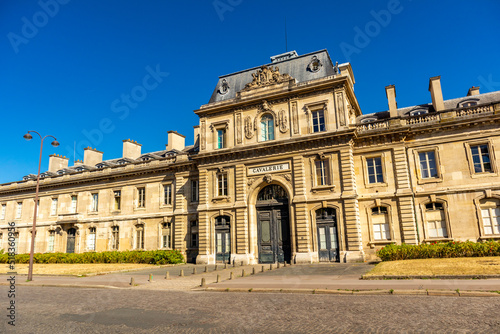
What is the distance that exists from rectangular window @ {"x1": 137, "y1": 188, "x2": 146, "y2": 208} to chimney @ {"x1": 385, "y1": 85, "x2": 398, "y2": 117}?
23.2m

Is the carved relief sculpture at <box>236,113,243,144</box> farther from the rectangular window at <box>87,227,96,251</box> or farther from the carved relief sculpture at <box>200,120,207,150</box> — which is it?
the rectangular window at <box>87,227,96,251</box>

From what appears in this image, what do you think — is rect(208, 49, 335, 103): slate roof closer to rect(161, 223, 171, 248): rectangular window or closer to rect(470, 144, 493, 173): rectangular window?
rect(470, 144, 493, 173): rectangular window

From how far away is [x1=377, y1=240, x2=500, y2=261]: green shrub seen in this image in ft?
61.3

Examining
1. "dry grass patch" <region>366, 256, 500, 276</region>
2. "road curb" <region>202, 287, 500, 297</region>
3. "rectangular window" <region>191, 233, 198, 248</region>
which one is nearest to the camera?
"road curb" <region>202, 287, 500, 297</region>

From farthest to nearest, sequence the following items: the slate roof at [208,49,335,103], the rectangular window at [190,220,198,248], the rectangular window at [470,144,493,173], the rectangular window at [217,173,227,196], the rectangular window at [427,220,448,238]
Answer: the rectangular window at [190,220,198,248], the rectangular window at [217,173,227,196], the slate roof at [208,49,335,103], the rectangular window at [427,220,448,238], the rectangular window at [470,144,493,173]

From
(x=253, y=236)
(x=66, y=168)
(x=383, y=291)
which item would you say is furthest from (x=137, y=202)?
(x=383, y=291)

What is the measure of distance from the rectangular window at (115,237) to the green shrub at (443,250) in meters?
24.3

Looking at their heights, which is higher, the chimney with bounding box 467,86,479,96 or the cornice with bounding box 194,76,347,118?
the chimney with bounding box 467,86,479,96

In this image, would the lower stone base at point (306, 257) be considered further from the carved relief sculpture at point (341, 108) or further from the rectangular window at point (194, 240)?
the rectangular window at point (194, 240)

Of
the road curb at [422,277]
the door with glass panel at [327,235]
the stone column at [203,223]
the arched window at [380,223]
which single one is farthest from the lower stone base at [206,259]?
the road curb at [422,277]

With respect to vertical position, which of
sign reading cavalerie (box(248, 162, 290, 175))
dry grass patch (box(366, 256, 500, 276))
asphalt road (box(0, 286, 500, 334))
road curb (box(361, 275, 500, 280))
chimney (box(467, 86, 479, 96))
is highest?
chimney (box(467, 86, 479, 96))

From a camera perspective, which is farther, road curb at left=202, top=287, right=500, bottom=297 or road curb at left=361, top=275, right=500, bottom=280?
road curb at left=361, top=275, right=500, bottom=280

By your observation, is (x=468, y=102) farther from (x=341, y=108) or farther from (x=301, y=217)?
(x=301, y=217)

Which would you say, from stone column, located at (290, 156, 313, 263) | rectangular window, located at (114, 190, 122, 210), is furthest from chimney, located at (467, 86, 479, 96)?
rectangular window, located at (114, 190, 122, 210)
